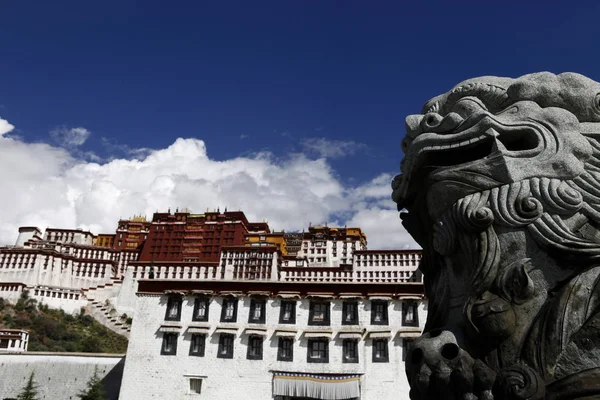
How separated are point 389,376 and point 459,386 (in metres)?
20.2

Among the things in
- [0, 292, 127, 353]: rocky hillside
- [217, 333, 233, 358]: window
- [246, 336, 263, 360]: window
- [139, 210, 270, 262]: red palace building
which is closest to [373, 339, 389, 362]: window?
[246, 336, 263, 360]: window

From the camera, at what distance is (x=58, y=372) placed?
27.1 meters

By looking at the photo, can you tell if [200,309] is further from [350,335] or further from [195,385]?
[350,335]

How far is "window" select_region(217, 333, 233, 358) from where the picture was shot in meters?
22.2

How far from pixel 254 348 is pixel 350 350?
14.8 ft

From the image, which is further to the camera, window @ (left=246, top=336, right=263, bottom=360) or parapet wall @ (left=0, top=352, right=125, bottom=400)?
parapet wall @ (left=0, top=352, right=125, bottom=400)

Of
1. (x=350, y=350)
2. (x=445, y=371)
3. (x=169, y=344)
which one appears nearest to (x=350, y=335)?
(x=350, y=350)

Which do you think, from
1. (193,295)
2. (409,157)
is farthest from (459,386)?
(193,295)

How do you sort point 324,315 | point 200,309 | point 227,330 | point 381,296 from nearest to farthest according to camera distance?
point 227,330
point 381,296
point 324,315
point 200,309

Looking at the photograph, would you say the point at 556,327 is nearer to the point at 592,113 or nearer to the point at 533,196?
the point at 533,196

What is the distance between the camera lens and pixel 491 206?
2943mm

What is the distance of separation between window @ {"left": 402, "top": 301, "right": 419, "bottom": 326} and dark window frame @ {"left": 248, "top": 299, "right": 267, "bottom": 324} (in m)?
6.74

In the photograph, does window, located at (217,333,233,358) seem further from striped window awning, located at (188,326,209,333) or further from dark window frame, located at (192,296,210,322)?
dark window frame, located at (192,296,210,322)

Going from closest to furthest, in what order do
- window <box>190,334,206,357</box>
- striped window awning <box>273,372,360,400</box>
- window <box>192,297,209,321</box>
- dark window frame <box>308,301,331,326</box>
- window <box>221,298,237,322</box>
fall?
striped window awning <box>273,372,360,400</box>, window <box>190,334,206,357</box>, dark window frame <box>308,301,331,326</box>, window <box>221,298,237,322</box>, window <box>192,297,209,321</box>
